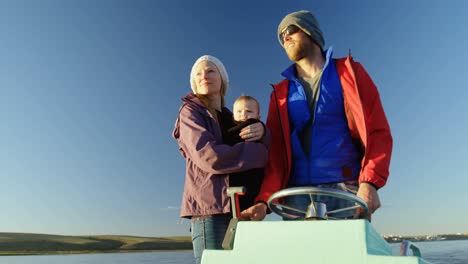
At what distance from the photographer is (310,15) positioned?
9.96ft

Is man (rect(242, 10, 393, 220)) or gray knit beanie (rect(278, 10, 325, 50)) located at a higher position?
gray knit beanie (rect(278, 10, 325, 50))

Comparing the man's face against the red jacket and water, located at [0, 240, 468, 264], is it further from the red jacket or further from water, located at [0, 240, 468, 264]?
water, located at [0, 240, 468, 264]

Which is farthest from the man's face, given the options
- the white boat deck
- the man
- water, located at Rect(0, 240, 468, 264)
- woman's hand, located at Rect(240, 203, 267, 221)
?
water, located at Rect(0, 240, 468, 264)

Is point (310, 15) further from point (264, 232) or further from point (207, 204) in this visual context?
point (264, 232)

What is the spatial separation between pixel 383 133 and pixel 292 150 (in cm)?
66

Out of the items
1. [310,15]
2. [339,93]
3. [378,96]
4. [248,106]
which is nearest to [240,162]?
[248,106]

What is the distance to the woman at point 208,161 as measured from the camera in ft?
8.48

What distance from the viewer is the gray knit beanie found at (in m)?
2.94

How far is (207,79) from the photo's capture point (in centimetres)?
309

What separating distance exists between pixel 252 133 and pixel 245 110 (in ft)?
1.51

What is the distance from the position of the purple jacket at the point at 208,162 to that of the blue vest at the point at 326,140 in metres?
0.29

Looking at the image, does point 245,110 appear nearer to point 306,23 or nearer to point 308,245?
point 306,23

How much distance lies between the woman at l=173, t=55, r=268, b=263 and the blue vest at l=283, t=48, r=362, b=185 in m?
0.29

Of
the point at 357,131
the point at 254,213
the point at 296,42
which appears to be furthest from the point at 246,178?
the point at 296,42
